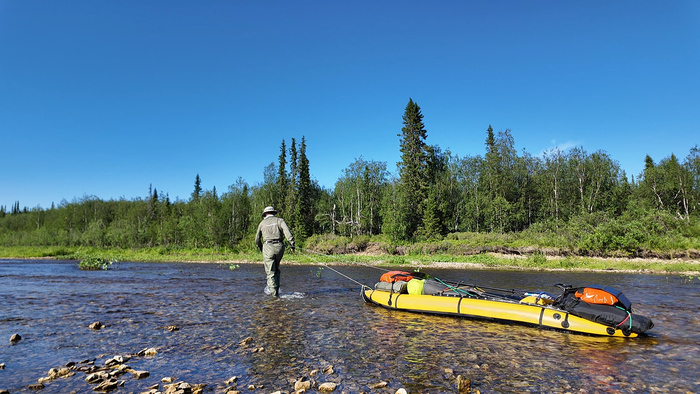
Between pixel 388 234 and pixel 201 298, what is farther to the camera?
pixel 388 234

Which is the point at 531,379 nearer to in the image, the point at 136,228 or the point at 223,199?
the point at 223,199

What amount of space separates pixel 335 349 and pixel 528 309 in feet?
17.5

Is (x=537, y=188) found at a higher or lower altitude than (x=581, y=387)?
higher

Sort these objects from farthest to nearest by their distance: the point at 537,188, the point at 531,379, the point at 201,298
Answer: the point at 537,188, the point at 201,298, the point at 531,379

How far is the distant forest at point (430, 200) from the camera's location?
55531mm

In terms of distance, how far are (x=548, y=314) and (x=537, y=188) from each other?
201 feet

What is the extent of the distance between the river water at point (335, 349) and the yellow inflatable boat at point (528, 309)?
0.24 metres

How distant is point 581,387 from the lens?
5406mm

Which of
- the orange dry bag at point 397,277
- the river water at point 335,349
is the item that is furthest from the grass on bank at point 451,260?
the river water at point 335,349

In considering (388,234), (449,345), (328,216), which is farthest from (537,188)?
(449,345)

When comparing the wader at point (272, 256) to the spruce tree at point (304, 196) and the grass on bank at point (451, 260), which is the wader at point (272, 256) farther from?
the spruce tree at point (304, 196)

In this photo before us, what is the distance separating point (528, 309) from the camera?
9445 millimetres

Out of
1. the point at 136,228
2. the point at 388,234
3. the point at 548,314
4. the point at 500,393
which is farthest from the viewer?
the point at 136,228

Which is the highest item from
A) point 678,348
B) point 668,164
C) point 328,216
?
point 668,164
